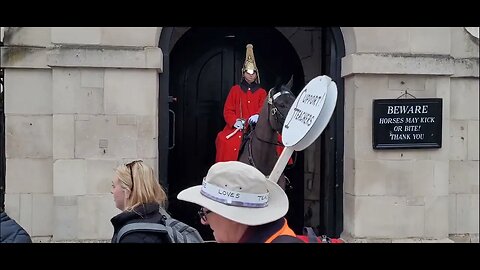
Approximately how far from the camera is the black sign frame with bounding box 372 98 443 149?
550 centimetres

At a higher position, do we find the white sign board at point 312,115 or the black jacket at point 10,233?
the white sign board at point 312,115

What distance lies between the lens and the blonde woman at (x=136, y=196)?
9.16 ft

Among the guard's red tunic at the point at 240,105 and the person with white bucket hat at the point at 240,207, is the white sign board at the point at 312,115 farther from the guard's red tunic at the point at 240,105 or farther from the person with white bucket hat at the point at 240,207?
the guard's red tunic at the point at 240,105

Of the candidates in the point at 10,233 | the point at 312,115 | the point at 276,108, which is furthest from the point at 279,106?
the point at 10,233

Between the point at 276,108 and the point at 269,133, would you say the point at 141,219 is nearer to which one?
the point at 276,108

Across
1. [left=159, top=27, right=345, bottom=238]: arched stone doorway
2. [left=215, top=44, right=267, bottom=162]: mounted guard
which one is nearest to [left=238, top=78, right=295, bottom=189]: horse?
[left=215, top=44, right=267, bottom=162]: mounted guard

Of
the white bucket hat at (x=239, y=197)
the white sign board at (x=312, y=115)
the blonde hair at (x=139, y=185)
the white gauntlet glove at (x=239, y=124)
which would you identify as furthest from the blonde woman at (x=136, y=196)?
the white gauntlet glove at (x=239, y=124)

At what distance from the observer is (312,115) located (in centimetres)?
332

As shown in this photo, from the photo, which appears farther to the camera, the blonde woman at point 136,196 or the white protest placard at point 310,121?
the white protest placard at point 310,121

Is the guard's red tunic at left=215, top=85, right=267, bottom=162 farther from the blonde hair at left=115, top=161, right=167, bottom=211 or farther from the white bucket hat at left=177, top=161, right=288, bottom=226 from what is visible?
the white bucket hat at left=177, top=161, right=288, bottom=226

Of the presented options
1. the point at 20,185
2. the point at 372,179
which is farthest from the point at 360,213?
the point at 20,185

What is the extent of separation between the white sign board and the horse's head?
48.4 inches

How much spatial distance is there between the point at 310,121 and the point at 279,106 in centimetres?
175
